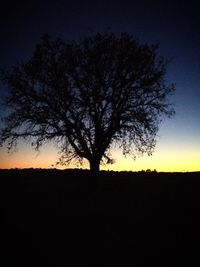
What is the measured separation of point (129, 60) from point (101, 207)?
10.7 meters

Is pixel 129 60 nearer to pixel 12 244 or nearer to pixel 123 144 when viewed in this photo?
pixel 123 144

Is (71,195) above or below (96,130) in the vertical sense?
below

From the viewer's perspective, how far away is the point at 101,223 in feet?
46.6

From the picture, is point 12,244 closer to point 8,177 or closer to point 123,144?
point 123,144

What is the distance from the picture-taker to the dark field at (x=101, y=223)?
11.2 meters

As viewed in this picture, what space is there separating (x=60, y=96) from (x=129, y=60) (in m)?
5.59

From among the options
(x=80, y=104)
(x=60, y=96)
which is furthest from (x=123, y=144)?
(x=60, y=96)

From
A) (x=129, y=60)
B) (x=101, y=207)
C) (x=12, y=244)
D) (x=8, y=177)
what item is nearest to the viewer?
(x=12, y=244)

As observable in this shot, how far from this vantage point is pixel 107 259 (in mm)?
11016

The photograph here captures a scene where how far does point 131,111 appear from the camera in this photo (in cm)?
2148

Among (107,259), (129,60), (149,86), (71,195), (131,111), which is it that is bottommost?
(107,259)

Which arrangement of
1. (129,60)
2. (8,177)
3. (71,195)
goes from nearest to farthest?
(71,195) < (129,60) < (8,177)

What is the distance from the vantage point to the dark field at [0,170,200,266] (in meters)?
11.2

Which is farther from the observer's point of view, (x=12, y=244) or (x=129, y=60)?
(x=129, y=60)
